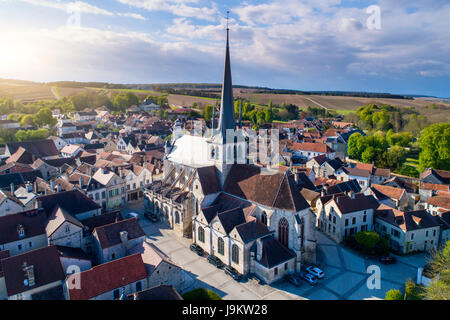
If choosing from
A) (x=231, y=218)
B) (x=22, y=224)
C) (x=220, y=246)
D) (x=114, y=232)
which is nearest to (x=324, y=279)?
(x=220, y=246)

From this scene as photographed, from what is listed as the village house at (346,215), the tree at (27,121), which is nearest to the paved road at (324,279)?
the village house at (346,215)

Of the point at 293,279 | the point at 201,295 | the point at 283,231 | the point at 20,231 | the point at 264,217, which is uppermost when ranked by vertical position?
the point at 264,217

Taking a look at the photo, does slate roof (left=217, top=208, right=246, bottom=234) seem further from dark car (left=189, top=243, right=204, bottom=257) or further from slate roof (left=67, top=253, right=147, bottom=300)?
slate roof (left=67, top=253, right=147, bottom=300)

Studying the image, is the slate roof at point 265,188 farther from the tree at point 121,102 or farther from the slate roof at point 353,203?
the tree at point 121,102

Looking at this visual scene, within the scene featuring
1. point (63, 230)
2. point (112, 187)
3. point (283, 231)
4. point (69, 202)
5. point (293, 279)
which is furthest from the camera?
point (112, 187)

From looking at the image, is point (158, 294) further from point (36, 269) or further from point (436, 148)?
point (436, 148)

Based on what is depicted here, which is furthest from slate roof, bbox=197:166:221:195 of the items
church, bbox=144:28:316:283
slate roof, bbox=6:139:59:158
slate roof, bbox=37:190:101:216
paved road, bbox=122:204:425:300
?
slate roof, bbox=6:139:59:158
